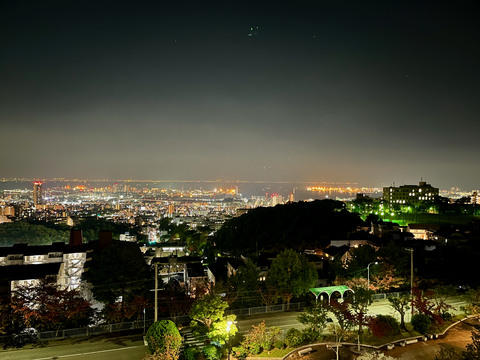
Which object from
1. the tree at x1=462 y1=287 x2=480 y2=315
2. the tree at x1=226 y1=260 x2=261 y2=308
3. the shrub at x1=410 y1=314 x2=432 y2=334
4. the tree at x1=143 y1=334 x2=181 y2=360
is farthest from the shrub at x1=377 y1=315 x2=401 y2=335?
the tree at x1=143 y1=334 x2=181 y2=360

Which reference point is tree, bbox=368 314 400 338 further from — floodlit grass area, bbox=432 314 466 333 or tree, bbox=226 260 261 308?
tree, bbox=226 260 261 308

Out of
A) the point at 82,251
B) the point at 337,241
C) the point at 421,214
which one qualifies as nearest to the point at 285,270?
the point at 82,251

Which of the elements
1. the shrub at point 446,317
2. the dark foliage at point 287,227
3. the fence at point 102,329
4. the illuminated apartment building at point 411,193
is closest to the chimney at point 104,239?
the fence at point 102,329

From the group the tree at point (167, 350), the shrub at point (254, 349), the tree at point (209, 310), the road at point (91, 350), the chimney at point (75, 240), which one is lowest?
the road at point (91, 350)

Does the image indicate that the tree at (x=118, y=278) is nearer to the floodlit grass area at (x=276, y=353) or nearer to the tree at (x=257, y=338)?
the tree at (x=257, y=338)

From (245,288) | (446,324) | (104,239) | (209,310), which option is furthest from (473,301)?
(104,239)

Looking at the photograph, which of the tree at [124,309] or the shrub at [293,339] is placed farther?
the tree at [124,309]

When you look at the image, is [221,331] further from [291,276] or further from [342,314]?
[291,276]
